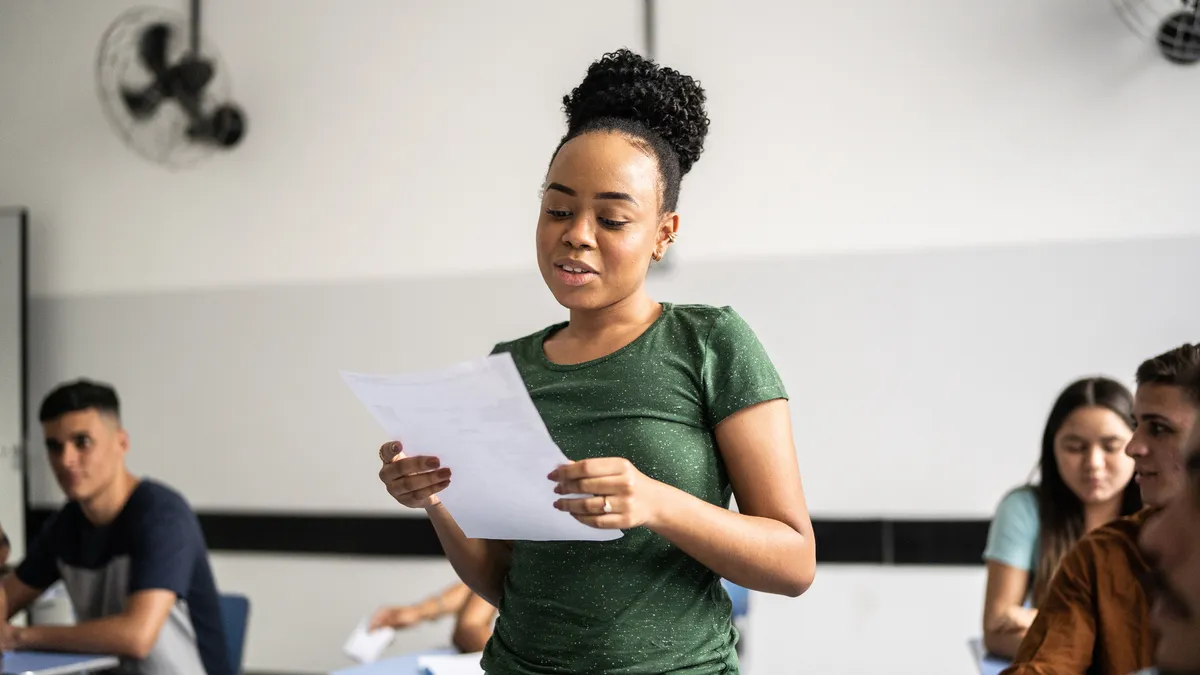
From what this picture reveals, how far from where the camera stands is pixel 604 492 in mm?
932

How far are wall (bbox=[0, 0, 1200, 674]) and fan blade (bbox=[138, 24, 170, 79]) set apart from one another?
0.23m

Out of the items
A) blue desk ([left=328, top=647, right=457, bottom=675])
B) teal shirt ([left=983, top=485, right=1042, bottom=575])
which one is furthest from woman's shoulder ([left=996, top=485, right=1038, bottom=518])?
blue desk ([left=328, top=647, right=457, bottom=675])

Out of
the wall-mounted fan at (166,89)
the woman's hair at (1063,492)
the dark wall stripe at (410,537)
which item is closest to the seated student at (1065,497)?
the woman's hair at (1063,492)

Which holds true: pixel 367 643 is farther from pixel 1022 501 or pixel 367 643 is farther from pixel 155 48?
pixel 155 48

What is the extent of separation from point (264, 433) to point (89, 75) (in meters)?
1.77

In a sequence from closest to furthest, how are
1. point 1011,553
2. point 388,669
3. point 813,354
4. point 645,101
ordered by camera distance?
point 645,101 < point 388,669 < point 1011,553 < point 813,354

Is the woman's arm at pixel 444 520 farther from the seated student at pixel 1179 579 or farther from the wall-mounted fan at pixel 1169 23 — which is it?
the wall-mounted fan at pixel 1169 23

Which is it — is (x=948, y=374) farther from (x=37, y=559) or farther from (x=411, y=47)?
(x=37, y=559)

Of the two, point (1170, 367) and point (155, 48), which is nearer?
point (1170, 367)

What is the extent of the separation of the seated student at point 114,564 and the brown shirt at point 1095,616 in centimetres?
216

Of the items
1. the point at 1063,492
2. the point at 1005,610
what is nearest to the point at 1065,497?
the point at 1063,492

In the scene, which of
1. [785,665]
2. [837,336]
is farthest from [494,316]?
[785,665]

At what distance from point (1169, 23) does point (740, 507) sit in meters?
3.22

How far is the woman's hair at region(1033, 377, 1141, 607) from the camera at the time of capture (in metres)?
2.76
